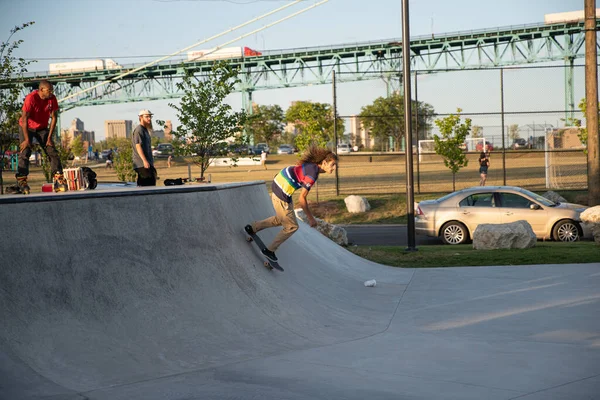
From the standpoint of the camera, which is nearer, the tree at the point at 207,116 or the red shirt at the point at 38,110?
the red shirt at the point at 38,110

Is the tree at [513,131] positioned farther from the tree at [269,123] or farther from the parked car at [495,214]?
the tree at [269,123]

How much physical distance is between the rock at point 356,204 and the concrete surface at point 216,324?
1482 cm

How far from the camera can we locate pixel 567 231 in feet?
51.9

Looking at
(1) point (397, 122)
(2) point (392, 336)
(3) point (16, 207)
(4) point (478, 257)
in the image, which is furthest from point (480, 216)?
(1) point (397, 122)

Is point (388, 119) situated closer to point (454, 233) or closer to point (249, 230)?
point (454, 233)

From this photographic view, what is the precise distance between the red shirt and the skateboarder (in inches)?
146

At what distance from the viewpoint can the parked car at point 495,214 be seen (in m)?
15.9

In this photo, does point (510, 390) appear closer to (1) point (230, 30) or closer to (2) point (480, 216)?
(2) point (480, 216)

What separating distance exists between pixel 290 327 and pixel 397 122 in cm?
5677

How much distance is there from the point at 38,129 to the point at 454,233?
10.2 metres

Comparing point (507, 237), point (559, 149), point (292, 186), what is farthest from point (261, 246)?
point (559, 149)

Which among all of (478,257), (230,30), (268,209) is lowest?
(478,257)

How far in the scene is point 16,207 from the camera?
5.41 m

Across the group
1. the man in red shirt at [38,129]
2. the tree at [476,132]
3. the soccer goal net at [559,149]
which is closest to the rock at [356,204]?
the soccer goal net at [559,149]
